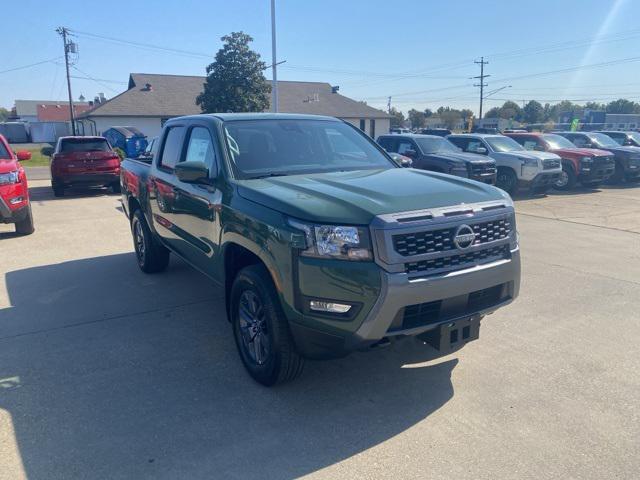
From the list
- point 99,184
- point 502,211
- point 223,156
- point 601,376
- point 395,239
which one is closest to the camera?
point 395,239

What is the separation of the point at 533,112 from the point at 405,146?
354ft

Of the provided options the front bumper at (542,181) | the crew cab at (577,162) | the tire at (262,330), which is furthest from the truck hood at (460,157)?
the tire at (262,330)

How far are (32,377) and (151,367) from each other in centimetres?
87

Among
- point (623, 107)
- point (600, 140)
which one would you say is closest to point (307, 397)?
point (600, 140)

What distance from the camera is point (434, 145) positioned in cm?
1404

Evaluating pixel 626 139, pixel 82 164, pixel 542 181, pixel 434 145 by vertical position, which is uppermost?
pixel 626 139

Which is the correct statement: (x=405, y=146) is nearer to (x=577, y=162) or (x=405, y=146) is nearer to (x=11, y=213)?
(x=577, y=162)

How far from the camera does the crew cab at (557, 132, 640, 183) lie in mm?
16984

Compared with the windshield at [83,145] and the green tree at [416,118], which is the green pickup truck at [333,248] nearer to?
the windshield at [83,145]

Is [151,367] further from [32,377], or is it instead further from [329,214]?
[329,214]

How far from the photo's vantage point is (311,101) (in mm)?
46031

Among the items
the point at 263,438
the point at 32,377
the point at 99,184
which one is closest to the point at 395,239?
the point at 263,438

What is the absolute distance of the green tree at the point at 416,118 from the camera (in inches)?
3708

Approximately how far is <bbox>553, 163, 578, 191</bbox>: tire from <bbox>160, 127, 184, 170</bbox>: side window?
44.7 feet
